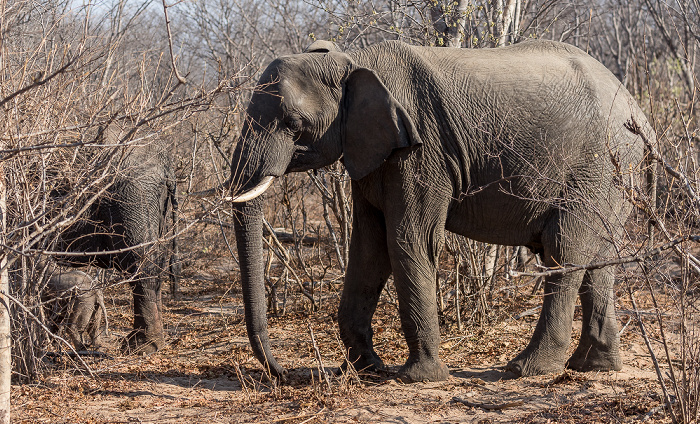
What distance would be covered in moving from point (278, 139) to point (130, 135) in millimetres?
1502

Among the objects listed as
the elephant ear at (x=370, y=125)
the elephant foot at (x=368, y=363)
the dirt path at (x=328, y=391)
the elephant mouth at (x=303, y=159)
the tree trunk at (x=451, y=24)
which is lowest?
the dirt path at (x=328, y=391)

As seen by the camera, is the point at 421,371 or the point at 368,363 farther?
the point at 368,363

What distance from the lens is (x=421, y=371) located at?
568 cm

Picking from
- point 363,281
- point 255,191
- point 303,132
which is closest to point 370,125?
point 303,132

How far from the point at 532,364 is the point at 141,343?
138 inches

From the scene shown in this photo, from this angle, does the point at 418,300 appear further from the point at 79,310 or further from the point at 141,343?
the point at 79,310

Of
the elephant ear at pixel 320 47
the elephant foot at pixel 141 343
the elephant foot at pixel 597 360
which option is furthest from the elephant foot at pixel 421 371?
the elephant foot at pixel 141 343

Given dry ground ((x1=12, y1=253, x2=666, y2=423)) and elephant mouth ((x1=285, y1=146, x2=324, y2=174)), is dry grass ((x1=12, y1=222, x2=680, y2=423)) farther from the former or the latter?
elephant mouth ((x1=285, y1=146, x2=324, y2=174))

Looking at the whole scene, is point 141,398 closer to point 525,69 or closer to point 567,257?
point 567,257

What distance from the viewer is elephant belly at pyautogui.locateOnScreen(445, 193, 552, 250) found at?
5.75 meters

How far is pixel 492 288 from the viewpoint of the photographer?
26.2 ft

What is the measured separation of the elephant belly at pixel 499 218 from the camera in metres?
5.75

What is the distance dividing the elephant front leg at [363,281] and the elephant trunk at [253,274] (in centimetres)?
69

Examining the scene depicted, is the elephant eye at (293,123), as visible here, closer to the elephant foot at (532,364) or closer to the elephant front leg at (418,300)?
the elephant front leg at (418,300)
